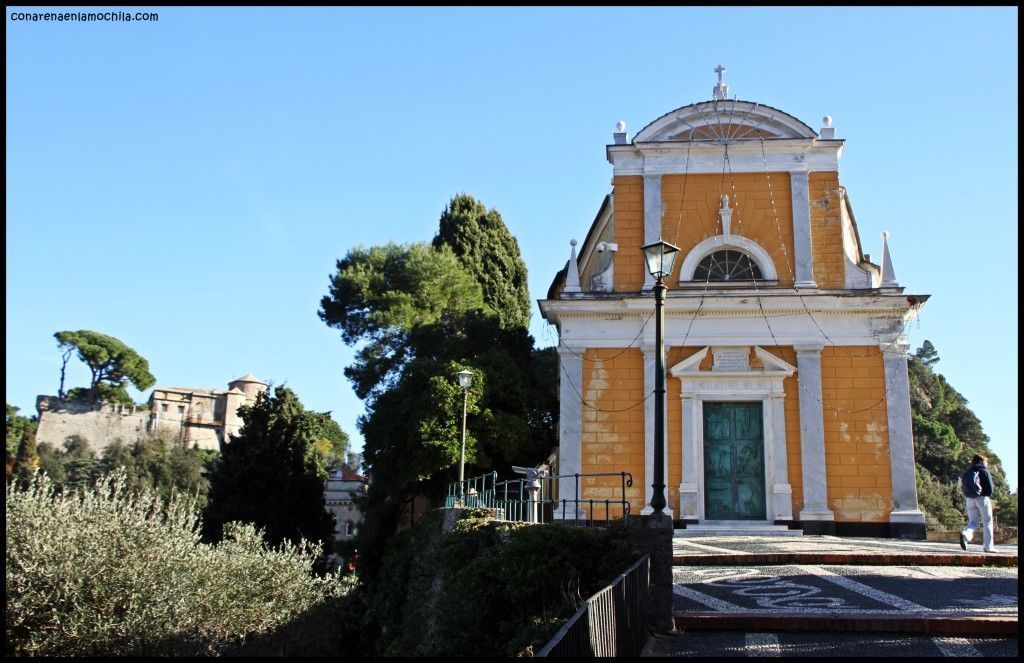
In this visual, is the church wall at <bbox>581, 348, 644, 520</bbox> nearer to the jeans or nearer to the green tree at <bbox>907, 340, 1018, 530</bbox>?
the jeans

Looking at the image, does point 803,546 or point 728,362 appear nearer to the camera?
point 803,546

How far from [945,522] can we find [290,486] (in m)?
19.8

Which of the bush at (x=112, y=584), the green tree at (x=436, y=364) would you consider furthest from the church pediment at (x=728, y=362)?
the bush at (x=112, y=584)

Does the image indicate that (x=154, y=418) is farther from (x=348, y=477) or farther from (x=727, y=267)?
(x=727, y=267)

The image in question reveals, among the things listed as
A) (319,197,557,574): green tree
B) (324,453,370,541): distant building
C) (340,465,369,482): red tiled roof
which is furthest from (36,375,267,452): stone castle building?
(319,197,557,574): green tree

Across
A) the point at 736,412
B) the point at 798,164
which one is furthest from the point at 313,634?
the point at 798,164

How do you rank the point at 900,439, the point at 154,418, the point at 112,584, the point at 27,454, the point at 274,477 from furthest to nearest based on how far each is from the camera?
the point at 154,418, the point at 27,454, the point at 274,477, the point at 900,439, the point at 112,584

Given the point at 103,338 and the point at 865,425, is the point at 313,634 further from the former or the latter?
the point at 103,338

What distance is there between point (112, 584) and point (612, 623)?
9.44 m

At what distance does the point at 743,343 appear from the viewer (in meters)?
18.3

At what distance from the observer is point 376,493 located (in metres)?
22.0

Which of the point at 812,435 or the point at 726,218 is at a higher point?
the point at 726,218

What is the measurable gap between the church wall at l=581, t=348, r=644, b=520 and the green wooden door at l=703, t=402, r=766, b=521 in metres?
1.34

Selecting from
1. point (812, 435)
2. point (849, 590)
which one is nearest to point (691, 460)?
point (812, 435)
